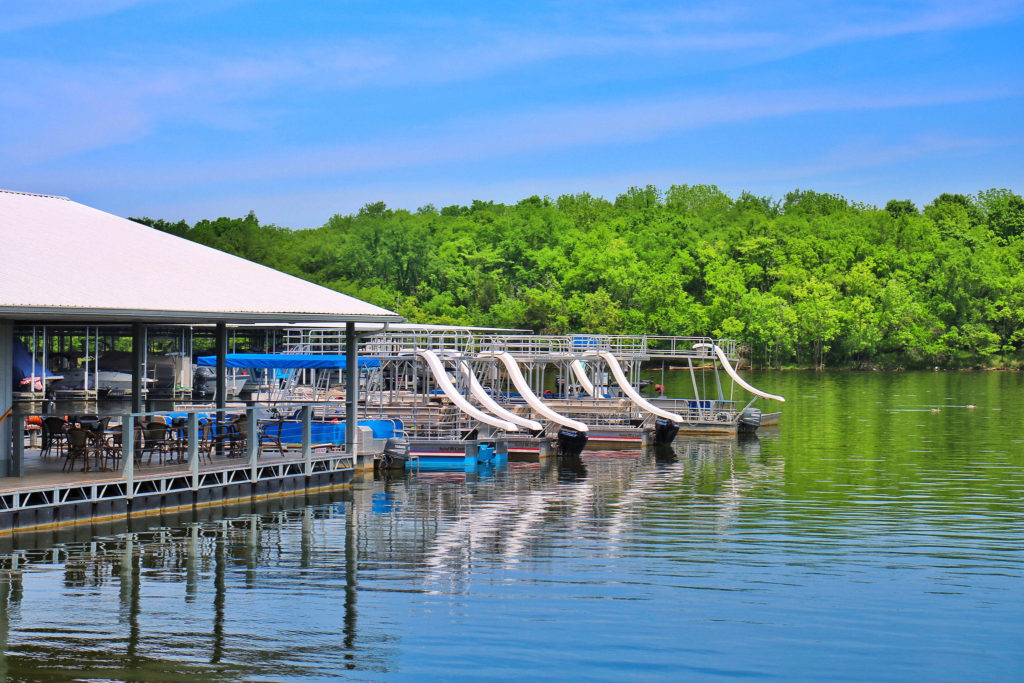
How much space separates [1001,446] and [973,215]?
359 feet

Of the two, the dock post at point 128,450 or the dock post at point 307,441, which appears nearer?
the dock post at point 128,450

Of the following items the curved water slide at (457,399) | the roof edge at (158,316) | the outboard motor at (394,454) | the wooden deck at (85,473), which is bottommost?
the outboard motor at (394,454)

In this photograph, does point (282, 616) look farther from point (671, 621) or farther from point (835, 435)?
point (835, 435)

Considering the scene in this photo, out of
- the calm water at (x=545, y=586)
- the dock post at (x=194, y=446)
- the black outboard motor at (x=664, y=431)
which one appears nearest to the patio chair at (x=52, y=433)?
the dock post at (x=194, y=446)

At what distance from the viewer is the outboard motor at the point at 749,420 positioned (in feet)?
144

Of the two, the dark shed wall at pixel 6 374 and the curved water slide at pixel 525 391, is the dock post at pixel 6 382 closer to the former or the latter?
the dark shed wall at pixel 6 374

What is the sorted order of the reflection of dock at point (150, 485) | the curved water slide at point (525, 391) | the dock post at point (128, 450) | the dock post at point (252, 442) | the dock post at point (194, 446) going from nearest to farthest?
the reflection of dock at point (150, 485) → the dock post at point (128, 450) → the dock post at point (194, 446) → the dock post at point (252, 442) → the curved water slide at point (525, 391)

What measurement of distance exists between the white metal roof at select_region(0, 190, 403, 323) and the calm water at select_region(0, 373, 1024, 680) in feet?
12.6

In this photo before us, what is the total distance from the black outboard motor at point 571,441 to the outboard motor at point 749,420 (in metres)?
10.7

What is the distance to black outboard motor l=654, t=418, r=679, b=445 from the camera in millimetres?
38750

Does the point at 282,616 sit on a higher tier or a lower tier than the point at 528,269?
lower

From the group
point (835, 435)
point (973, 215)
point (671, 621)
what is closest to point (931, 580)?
point (671, 621)

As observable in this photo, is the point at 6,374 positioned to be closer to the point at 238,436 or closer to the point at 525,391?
the point at 238,436

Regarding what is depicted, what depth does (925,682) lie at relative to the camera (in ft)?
40.2
